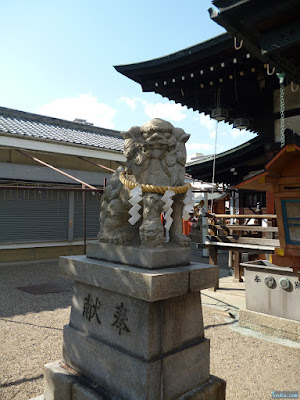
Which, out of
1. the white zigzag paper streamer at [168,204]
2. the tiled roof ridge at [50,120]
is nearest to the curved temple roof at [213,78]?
the white zigzag paper streamer at [168,204]

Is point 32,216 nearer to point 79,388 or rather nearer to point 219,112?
point 219,112

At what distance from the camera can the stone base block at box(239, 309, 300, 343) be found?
4.36 meters

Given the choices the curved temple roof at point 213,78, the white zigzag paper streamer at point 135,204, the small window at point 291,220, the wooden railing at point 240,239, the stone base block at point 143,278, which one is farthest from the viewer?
the wooden railing at point 240,239

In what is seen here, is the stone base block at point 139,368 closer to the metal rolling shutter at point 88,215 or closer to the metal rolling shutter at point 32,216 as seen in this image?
the metal rolling shutter at point 32,216

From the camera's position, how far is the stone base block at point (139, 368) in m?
2.11

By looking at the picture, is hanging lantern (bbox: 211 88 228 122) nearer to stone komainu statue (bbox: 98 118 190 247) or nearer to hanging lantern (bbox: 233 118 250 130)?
hanging lantern (bbox: 233 118 250 130)

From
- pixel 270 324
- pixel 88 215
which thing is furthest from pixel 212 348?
pixel 88 215

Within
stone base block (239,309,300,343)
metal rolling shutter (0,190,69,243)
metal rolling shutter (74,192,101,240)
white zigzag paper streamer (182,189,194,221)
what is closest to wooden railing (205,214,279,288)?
stone base block (239,309,300,343)

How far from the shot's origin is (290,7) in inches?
110

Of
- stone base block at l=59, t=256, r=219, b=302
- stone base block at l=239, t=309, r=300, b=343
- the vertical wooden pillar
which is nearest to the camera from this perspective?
stone base block at l=59, t=256, r=219, b=302

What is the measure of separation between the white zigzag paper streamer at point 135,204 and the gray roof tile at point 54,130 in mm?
8510

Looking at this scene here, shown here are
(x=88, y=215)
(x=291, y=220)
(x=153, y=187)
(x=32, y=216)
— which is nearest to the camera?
(x=153, y=187)

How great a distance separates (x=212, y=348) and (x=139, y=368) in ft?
7.71

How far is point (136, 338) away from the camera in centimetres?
222
